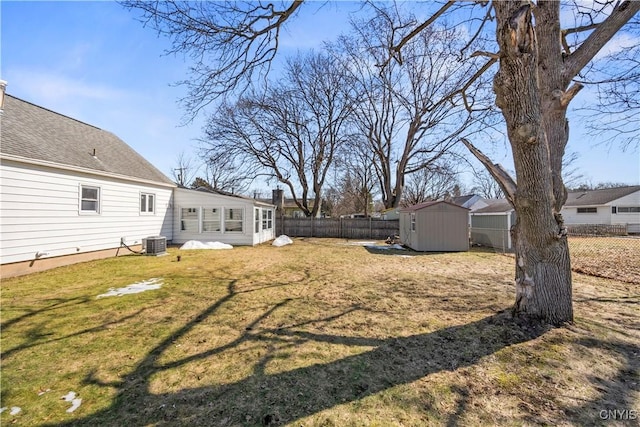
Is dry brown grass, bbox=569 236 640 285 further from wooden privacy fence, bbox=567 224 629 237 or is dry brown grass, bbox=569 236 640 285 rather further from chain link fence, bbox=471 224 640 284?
wooden privacy fence, bbox=567 224 629 237

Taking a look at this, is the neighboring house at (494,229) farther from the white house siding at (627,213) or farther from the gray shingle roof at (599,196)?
the white house siding at (627,213)

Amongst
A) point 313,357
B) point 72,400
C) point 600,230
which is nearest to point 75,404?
point 72,400

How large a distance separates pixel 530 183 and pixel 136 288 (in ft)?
22.5

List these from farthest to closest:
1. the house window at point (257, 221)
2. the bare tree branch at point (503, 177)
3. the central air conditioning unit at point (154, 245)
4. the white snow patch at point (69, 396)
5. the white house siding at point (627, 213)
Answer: the white house siding at point (627, 213) → the house window at point (257, 221) → the central air conditioning unit at point (154, 245) → the bare tree branch at point (503, 177) → the white snow patch at point (69, 396)

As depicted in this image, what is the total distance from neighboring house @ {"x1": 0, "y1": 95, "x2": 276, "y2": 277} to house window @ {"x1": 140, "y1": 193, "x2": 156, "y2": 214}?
4 cm

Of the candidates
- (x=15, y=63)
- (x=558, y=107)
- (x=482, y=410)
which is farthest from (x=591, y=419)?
(x=15, y=63)

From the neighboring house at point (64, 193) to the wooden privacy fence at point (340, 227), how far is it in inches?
329

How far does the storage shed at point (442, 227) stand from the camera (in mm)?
12289

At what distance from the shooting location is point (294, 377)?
2.65m

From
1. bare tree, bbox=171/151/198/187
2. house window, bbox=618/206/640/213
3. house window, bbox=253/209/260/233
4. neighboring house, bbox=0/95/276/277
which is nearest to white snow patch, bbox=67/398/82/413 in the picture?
neighboring house, bbox=0/95/276/277

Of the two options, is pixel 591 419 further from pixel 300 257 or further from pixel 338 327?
pixel 300 257

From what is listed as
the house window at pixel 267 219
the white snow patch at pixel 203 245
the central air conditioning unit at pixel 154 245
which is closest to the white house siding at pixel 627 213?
the house window at pixel 267 219

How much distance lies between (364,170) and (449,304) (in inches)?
926

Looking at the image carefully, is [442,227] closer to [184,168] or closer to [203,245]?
[203,245]
